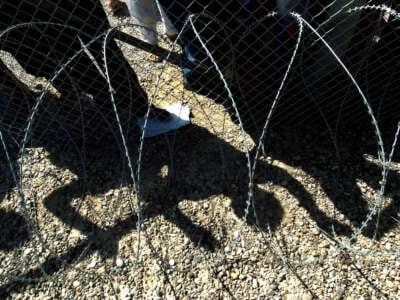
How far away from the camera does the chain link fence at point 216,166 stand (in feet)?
8.15

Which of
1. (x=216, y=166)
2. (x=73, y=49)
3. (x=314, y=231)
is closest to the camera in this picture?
(x=314, y=231)

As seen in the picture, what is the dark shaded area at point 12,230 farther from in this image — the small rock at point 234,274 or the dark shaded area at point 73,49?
the small rock at point 234,274

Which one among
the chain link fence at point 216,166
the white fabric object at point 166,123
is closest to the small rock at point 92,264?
the chain link fence at point 216,166

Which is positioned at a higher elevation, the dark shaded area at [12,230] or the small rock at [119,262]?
the small rock at [119,262]

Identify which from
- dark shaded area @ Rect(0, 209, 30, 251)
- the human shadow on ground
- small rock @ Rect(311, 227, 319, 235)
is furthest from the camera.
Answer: dark shaded area @ Rect(0, 209, 30, 251)

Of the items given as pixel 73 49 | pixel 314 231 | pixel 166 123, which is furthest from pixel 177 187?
pixel 73 49

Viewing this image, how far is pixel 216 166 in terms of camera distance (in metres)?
3.06

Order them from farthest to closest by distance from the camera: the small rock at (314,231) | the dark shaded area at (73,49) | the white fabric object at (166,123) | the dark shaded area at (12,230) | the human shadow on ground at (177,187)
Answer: the white fabric object at (166,123) → the dark shaded area at (12,230) → the human shadow on ground at (177,187) → the small rock at (314,231) → the dark shaded area at (73,49)

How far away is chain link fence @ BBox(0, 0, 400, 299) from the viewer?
8.15 ft

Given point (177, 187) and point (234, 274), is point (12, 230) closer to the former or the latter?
point (177, 187)

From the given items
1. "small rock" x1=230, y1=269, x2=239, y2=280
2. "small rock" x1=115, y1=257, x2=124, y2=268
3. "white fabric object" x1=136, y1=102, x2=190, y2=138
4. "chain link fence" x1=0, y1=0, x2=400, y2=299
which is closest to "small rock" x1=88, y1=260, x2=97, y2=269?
"chain link fence" x1=0, y1=0, x2=400, y2=299

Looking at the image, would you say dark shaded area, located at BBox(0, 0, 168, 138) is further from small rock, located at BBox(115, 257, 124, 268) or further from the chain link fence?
small rock, located at BBox(115, 257, 124, 268)

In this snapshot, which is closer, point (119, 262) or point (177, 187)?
point (119, 262)

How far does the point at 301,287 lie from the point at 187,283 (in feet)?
2.52
